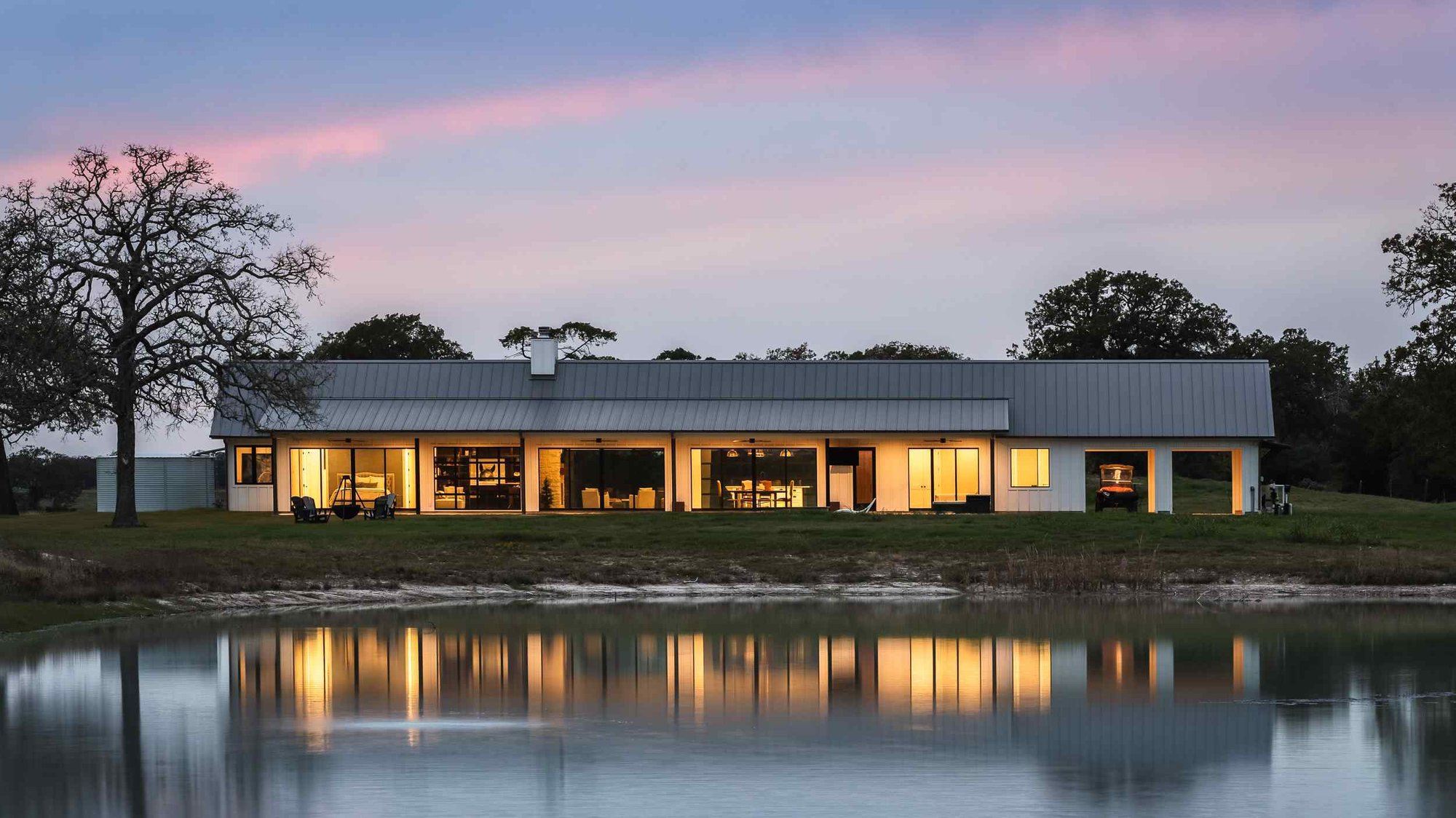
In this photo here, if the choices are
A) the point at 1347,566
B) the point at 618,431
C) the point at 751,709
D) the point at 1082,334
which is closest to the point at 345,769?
the point at 751,709

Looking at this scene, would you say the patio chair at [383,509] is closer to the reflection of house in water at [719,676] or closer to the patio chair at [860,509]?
the patio chair at [860,509]

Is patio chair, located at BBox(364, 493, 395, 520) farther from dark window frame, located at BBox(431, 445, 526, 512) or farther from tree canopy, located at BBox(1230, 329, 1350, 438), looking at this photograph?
tree canopy, located at BBox(1230, 329, 1350, 438)

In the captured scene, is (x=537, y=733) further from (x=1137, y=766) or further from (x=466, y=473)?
(x=466, y=473)

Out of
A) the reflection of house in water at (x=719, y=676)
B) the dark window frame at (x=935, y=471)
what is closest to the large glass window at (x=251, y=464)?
the dark window frame at (x=935, y=471)

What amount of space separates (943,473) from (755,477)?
19.5 ft

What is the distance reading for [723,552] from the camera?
39594 mm

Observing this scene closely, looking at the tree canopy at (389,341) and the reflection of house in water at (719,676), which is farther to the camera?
the tree canopy at (389,341)

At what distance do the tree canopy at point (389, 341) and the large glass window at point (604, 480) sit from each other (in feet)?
A: 144

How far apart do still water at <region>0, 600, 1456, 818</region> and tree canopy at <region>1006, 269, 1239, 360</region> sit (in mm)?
63077

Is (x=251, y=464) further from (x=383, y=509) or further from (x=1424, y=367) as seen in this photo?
(x=1424, y=367)

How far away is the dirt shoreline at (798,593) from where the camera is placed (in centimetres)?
3297

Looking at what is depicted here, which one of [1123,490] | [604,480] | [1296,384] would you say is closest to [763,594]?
[1123,490]

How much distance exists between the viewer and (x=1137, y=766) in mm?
15258

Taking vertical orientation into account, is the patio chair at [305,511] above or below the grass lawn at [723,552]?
above
